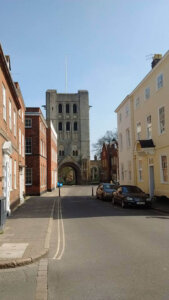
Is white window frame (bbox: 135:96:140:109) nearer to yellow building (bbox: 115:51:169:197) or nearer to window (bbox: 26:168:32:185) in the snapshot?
yellow building (bbox: 115:51:169:197)

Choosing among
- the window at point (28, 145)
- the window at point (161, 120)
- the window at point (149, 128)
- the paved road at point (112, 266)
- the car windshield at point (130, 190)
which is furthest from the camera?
the window at point (28, 145)

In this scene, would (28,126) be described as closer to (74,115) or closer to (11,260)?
(11,260)

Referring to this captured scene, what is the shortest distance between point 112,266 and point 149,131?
64.8 ft

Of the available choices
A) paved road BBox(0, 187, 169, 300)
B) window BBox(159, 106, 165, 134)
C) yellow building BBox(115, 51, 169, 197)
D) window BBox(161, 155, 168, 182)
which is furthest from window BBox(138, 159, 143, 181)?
paved road BBox(0, 187, 169, 300)

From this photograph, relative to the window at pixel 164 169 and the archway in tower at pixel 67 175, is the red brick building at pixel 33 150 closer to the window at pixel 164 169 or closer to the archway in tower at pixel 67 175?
the window at pixel 164 169

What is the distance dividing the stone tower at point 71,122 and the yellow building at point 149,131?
43.3 m

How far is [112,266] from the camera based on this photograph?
626cm

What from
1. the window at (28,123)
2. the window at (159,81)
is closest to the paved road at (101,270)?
the window at (159,81)

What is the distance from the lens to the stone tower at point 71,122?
7544 centimetres

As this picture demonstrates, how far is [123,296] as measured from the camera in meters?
4.63

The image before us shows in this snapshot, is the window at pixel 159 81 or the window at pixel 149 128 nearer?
the window at pixel 159 81

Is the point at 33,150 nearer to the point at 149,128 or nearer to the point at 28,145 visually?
the point at 28,145

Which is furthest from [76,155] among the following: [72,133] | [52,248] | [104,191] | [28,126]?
[52,248]

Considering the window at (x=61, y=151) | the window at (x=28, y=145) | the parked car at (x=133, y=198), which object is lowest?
the parked car at (x=133, y=198)
